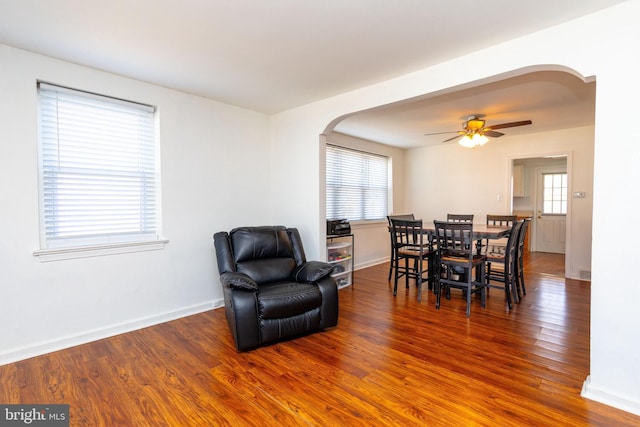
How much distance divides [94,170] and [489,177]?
5.98 m

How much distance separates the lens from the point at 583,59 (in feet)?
6.63

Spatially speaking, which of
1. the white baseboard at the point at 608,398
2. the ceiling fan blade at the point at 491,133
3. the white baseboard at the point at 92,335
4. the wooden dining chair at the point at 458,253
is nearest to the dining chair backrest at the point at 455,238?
the wooden dining chair at the point at 458,253

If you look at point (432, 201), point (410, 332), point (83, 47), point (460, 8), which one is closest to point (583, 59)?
A: point (460, 8)

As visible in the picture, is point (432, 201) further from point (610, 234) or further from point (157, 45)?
point (157, 45)

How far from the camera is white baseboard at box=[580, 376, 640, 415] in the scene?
185 cm

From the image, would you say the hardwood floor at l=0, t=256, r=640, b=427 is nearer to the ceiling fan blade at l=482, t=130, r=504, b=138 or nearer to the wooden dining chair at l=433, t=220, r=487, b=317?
the wooden dining chair at l=433, t=220, r=487, b=317

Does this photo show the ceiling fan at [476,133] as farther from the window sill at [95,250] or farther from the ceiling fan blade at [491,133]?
the window sill at [95,250]

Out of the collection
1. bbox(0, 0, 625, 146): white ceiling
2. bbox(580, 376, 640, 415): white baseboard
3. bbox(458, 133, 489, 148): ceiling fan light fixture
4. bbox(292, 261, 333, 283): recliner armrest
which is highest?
bbox(0, 0, 625, 146): white ceiling

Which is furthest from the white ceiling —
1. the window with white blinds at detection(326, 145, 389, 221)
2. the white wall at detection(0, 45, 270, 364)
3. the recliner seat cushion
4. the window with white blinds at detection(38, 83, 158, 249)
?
the window with white blinds at detection(326, 145, 389, 221)

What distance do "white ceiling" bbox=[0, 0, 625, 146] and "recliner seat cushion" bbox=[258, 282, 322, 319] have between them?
1968 mm

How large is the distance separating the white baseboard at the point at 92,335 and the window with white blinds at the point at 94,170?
0.79 meters

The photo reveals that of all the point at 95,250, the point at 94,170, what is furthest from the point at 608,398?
the point at 94,170

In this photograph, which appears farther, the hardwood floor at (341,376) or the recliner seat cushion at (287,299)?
the recliner seat cushion at (287,299)

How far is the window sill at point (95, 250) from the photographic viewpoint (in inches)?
103
